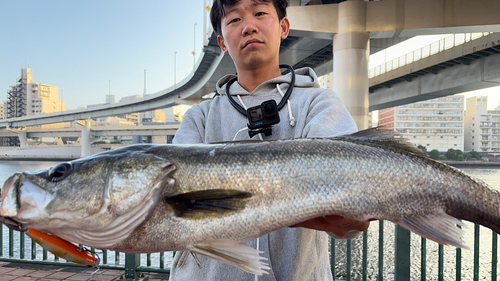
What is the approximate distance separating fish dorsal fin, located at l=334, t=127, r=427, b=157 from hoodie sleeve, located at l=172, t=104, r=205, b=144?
3.32ft

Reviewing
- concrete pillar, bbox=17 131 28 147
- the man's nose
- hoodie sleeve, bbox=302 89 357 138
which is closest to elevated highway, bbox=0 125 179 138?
concrete pillar, bbox=17 131 28 147

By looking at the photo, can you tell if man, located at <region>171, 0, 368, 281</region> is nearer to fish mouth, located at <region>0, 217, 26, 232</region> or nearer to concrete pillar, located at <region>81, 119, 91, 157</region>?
fish mouth, located at <region>0, 217, 26, 232</region>

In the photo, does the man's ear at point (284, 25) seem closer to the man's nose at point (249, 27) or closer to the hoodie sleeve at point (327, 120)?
the man's nose at point (249, 27)

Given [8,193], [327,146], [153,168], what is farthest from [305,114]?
[8,193]

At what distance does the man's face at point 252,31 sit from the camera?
2279mm

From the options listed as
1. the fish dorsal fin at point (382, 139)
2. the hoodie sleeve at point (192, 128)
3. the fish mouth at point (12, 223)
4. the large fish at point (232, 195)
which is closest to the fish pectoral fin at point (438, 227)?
the large fish at point (232, 195)

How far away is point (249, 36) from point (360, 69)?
16965mm

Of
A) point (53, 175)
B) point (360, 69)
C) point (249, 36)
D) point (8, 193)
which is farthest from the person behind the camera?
point (360, 69)

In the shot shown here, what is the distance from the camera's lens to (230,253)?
1.49 m

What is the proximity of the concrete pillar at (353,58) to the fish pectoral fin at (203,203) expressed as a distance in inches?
673

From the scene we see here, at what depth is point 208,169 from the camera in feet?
5.17

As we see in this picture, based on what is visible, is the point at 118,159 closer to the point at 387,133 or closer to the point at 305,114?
the point at 305,114

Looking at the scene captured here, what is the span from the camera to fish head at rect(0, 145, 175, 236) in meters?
1.42

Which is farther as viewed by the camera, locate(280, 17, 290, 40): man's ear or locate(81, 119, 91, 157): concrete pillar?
locate(81, 119, 91, 157): concrete pillar
